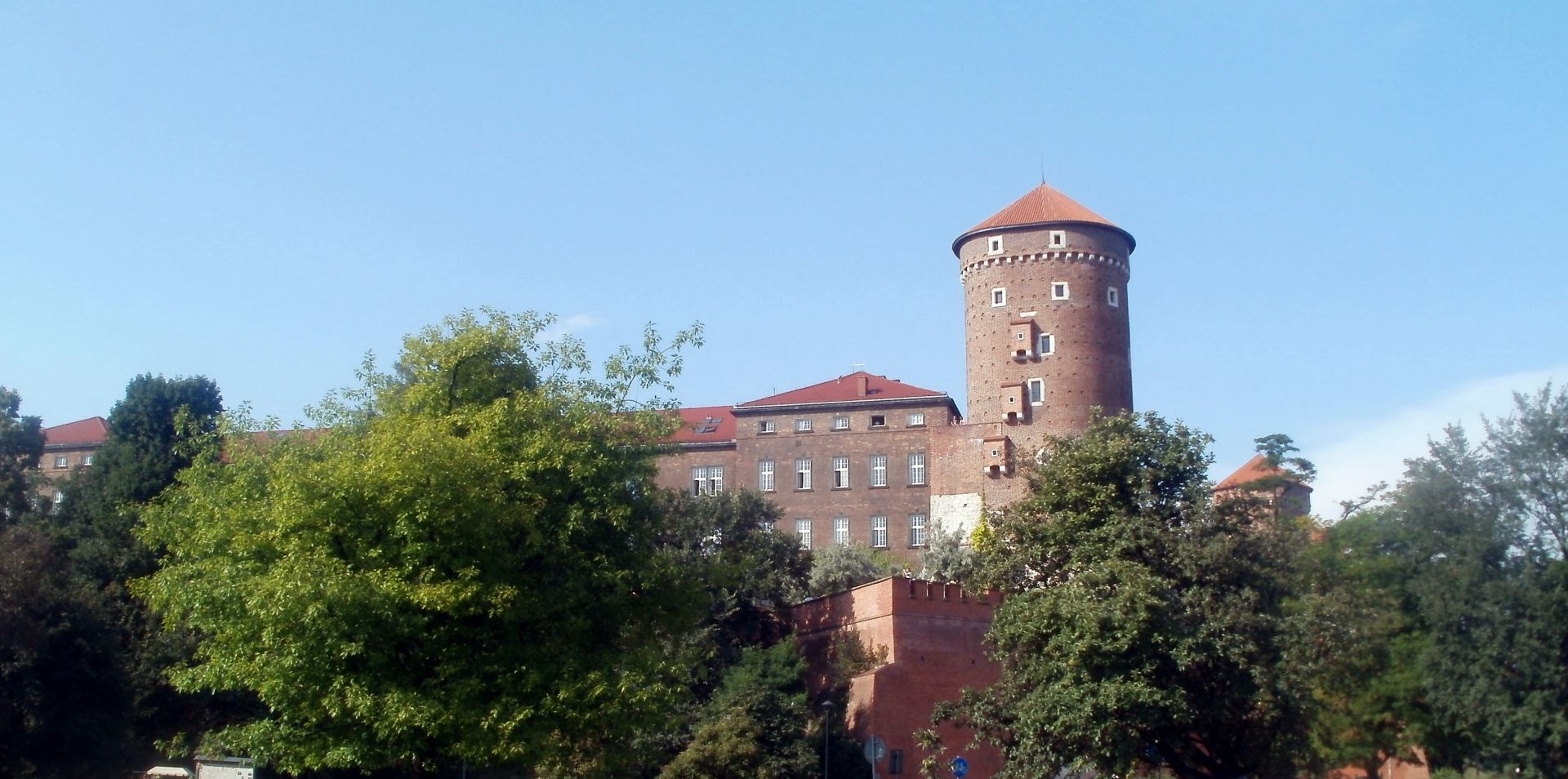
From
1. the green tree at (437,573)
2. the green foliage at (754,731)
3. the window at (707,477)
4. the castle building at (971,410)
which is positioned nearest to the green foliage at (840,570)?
the castle building at (971,410)

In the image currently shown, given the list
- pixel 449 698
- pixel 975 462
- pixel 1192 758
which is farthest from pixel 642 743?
pixel 975 462

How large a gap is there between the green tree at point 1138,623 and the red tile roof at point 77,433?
242 ft

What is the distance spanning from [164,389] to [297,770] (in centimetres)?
2191

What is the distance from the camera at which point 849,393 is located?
3130 inches

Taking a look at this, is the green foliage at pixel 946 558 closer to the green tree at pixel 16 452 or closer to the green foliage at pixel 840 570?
the green foliage at pixel 840 570

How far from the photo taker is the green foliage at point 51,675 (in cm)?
2869

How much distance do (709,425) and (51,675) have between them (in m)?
56.0

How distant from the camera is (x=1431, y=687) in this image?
28.5m

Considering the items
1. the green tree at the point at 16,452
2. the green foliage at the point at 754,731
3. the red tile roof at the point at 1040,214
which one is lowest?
the green foliage at the point at 754,731

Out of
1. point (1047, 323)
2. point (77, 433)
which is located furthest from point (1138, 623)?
point (77, 433)

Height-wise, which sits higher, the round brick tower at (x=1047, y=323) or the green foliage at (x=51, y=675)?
the round brick tower at (x=1047, y=323)

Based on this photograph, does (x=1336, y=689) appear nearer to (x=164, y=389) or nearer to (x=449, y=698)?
(x=449, y=698)

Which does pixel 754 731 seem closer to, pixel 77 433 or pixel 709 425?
pixel 709 425

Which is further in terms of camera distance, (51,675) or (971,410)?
(971,410)
